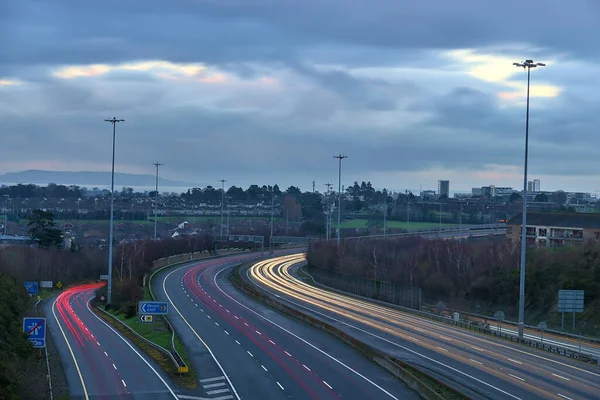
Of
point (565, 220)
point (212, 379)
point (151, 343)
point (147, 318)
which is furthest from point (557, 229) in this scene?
point (212, 379)

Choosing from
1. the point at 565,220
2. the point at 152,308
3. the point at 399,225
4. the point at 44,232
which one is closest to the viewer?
the point at 152,308

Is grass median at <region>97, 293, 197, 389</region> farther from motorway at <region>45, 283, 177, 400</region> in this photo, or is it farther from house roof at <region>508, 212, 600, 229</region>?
house roof at <region>508, 212, 600, 229</region>

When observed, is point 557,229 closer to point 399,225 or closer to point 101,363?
point 101,363

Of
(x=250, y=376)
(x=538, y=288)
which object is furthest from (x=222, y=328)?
(x=538, y=288)

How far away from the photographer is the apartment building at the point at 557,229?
7875cm

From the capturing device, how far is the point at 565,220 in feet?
273

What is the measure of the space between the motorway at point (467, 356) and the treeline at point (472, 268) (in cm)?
991

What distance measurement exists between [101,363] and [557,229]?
5973 centimetres

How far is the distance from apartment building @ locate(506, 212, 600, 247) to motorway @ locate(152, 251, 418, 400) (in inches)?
1461

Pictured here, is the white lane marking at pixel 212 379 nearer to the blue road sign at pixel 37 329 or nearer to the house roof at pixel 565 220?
the blue road sign at pixel 37 329

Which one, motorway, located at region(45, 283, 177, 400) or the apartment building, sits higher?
the apartment building

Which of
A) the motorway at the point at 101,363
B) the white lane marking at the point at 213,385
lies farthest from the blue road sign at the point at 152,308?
the white lane marking at the point at 213,385

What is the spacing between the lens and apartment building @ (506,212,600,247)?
78.8 m

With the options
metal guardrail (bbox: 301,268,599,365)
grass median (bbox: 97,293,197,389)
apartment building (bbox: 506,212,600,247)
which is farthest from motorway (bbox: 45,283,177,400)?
apartment building (bbox: 506,212,600,247)
